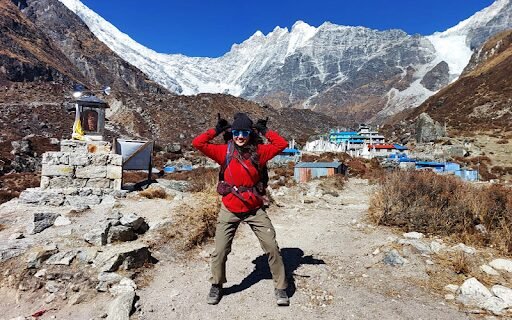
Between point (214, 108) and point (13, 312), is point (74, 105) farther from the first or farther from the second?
point (214, 108)

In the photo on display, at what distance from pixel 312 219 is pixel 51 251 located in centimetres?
526

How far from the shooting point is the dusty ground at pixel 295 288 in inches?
148

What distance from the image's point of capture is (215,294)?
3969 millimetres

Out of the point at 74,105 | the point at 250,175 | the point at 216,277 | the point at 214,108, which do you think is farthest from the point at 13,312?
the point at 214,108

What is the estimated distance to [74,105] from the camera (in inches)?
452

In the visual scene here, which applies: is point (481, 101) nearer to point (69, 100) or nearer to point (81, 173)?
point (69, 100)

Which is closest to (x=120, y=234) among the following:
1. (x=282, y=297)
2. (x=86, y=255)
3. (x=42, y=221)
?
(x=86, y=255)

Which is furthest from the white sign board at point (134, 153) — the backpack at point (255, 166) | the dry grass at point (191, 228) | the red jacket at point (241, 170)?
the backpack at point (255, 166)

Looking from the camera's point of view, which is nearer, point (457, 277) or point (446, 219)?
point (457, 277)

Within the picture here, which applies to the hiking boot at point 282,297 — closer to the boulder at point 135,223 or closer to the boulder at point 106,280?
the boulder at point 106,280

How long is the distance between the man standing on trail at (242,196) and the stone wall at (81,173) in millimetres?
6418

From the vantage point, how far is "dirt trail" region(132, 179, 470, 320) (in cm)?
376

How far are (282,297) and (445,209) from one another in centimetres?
424

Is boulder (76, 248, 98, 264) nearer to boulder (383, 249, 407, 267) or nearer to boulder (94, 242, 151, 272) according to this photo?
boulder (94, 242, 151, 272)
